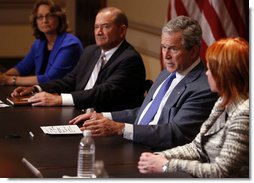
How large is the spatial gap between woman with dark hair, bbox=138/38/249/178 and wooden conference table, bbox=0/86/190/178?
3.7 inches

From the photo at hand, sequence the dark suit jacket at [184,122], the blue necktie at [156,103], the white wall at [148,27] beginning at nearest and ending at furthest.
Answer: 1. the dark suit jacket at [184,122]
2. the blue necktie at [156,103]
3. the white wall at [148,27]

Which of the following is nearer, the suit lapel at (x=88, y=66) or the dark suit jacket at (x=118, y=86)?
the dark suit jacket at (x=118, y=86)

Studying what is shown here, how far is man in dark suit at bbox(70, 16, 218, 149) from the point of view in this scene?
3.03 metres

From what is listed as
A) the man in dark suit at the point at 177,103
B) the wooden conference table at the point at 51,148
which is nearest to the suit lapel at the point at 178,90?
the man in dark suit at the point at 177,103

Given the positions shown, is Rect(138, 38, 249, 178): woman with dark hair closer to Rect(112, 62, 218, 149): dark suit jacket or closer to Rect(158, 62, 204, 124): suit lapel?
Rect(112, 62, 218, 149): dark suit jacket

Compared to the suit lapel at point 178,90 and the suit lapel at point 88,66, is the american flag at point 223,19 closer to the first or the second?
the suit lapel at point 88,66

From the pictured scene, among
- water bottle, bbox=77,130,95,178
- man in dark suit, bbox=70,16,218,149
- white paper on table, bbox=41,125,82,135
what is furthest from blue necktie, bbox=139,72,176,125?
water bottle, bbox=77,130,95,178

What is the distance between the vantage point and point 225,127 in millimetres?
2459

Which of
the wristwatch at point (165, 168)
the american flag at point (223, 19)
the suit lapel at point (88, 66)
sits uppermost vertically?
the american flag at point (223, 19)

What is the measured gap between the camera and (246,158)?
7.72 ft

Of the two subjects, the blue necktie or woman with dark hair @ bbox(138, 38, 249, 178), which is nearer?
woman with dark hair @ bbox(138, 38, 249, 178)

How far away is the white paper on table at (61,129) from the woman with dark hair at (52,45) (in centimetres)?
150

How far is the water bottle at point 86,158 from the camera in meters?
2.39

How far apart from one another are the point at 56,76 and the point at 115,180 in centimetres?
291
